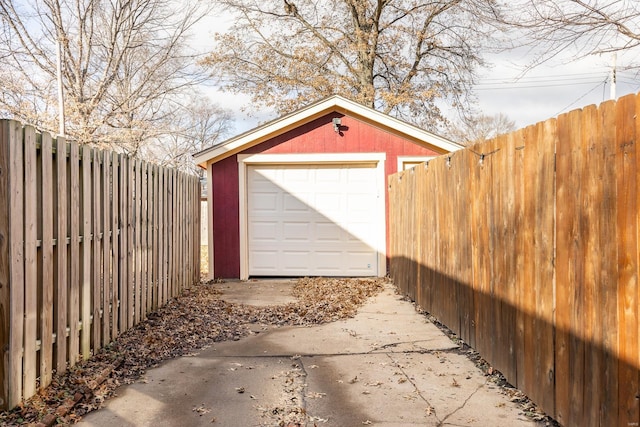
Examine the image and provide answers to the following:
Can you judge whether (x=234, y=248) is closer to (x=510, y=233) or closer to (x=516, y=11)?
(x=516, y=11)

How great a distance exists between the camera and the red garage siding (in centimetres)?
1109

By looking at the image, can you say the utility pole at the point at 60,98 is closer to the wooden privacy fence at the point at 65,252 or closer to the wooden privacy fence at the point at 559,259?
the wooden privacy fence at the point at 65,252

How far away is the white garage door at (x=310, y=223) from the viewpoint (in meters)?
11.1

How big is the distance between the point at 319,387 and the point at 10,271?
242 cm

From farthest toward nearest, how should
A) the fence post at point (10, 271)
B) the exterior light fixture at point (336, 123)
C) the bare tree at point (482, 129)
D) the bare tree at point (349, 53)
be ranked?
the bare tree at point (482, 129), the bare tree at point (349, 53), the exterior light fixture at point (336, 123), the fence post at point (10, 271)

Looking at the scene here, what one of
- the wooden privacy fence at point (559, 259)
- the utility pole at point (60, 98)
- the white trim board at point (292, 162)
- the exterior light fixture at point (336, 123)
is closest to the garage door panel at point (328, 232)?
the white trim board at point (292, 162)

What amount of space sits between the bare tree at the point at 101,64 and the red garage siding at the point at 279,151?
6788mm

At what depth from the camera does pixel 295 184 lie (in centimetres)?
1118

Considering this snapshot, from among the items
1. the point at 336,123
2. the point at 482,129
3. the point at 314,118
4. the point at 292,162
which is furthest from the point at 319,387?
the point at 482,129

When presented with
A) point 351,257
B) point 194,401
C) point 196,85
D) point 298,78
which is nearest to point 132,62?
point 196,85

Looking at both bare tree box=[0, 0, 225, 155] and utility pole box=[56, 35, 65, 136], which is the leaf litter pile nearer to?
utility pole box=[56, 35, 65, 136]

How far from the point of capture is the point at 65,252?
4.32 metres

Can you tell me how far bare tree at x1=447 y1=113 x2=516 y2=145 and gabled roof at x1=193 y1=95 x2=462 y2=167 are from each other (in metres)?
12.1

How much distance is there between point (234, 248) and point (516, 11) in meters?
6.89
